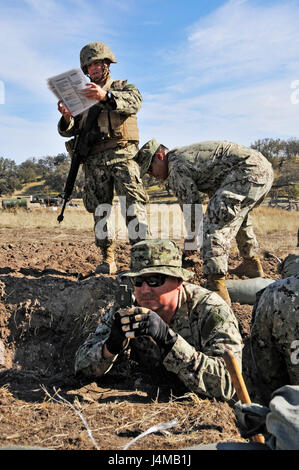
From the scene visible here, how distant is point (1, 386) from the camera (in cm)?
312

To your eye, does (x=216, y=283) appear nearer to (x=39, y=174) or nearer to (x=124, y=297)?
(x=124, y=297)

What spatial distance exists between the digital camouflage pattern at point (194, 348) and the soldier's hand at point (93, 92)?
2.20 meters

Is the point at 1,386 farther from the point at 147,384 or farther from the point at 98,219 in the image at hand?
the point at 98,219

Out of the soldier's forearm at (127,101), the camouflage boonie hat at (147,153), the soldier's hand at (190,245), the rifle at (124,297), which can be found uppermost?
the soldier's forearm at (127,101)

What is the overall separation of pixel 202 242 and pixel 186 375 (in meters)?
1.88

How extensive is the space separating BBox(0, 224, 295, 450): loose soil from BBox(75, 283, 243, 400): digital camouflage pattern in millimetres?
110

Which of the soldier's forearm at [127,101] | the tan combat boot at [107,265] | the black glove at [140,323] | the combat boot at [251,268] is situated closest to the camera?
the black glove at [140,323]

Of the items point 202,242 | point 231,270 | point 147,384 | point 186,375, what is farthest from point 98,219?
point 186,375

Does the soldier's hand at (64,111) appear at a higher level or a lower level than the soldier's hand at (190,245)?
higher

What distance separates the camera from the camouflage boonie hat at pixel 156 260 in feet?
9.46

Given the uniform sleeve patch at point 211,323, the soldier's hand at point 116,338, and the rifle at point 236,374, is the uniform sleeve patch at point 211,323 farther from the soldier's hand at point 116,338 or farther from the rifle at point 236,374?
the rifle at point 236,374

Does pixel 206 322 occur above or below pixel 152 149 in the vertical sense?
below

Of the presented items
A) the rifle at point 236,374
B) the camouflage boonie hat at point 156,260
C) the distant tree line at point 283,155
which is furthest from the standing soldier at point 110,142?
the distant tree line at point 283,155

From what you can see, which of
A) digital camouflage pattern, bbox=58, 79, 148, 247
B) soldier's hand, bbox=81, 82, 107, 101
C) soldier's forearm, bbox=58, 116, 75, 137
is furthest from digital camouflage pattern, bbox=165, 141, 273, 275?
soldier's forearm, bbox=58, 116, 75, 137
